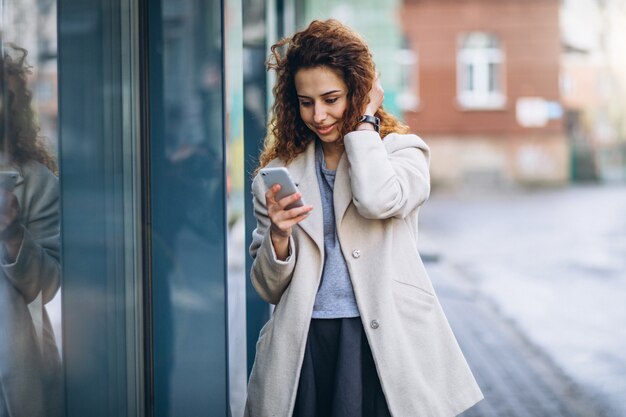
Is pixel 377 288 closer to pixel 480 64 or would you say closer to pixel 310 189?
pixel 310 189

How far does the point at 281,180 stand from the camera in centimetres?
223

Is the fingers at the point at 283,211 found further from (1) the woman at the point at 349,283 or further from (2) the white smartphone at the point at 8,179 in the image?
(2) the white smartphone at the point at 8,179

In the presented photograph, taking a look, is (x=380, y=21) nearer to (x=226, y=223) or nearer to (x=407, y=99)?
(x=407, y=99)

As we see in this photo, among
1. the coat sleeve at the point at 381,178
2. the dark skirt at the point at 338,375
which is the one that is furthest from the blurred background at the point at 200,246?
the dark skirt at the point at 338,375

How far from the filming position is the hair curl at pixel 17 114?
217 cm

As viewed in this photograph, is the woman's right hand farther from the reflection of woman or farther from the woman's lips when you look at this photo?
the reflection of woman

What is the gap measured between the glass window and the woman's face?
694 mm

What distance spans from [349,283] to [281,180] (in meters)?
0.42

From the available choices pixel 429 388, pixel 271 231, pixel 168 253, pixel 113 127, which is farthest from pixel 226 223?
pixel 429 388

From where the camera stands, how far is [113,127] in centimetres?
297

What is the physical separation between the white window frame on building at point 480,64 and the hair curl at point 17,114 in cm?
2584

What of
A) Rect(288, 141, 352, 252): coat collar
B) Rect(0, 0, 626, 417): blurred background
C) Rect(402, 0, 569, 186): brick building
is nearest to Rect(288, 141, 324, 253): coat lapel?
Rect(288, 141, 352, 252): coat collar

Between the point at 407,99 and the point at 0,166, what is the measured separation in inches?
1015

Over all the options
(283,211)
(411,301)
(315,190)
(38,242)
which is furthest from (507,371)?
(38,242)
